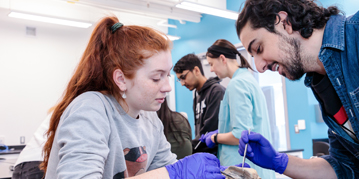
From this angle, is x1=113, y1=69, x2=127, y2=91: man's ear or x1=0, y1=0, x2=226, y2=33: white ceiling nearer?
x1=113, y1=69, x2=127, y2=91: man's ear

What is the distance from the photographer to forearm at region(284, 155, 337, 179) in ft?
4.81

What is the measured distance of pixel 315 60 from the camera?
128cm

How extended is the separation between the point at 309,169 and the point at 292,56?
598 mm

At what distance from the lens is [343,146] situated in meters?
1.44

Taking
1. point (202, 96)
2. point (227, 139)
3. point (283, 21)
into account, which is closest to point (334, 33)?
point (283, 21)

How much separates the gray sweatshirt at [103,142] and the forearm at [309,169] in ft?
2.00

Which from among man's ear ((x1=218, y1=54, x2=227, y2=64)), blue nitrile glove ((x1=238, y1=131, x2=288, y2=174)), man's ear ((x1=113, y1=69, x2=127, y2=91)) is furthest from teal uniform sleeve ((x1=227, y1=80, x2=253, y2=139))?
man's ear ((x1=113, y1=69, x2=127, y2=91))

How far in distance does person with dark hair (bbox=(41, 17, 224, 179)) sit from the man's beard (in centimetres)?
51

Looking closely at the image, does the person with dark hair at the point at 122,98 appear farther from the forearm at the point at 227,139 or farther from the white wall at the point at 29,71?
the white wall at the point at 29,71

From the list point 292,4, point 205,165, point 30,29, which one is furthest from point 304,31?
point 30,29

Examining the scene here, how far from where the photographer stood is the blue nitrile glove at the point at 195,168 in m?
1.01

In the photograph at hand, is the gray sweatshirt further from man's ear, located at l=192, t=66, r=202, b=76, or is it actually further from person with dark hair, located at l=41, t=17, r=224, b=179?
man's ear, located at l=192, t=66, r=202, b=76

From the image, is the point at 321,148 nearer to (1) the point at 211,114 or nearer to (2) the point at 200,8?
(1) the point at 211,114

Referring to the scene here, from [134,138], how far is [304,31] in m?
0.86
